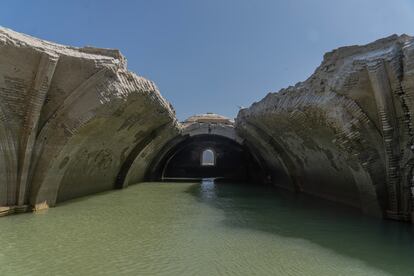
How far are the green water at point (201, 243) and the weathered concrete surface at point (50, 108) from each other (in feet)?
2.65

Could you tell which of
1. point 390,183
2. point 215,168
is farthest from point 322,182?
point 215,168

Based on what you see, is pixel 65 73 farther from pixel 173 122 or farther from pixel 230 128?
pixel 230 128

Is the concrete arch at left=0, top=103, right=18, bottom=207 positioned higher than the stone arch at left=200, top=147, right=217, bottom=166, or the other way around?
the stone arch at left=200, top=147, right=217, bottom=166

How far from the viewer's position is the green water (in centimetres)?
400

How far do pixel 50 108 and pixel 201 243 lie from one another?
470 centimetres

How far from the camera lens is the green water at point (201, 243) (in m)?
4.00

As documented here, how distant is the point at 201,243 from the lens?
513 centimetres

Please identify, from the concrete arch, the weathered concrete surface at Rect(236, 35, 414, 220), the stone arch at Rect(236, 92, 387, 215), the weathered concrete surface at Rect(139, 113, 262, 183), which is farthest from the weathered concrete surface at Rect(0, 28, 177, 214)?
the weathered concrete surface at Rect(139, 113, 262, 183)

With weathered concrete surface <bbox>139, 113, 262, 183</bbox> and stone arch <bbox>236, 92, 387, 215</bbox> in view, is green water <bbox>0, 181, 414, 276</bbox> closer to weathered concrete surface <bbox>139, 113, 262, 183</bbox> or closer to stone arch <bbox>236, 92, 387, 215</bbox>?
stone arch <bbox>236, 92, 387, 215</bbox>

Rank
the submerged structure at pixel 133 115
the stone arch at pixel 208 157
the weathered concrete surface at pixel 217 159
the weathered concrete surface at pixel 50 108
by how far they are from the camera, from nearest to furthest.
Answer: the submerged structure at pixel 133 115, the weathered concrete surface at pixel 50 108, the weathered concrete surface at pixel 217 159, the stone arch at pixel 208 157

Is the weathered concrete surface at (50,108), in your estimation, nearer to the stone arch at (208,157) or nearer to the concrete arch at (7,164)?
the concrete arch at (7,164)

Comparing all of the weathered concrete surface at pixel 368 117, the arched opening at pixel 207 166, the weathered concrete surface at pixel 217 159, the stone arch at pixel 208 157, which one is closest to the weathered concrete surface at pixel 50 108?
the weathered concrete surface at pixel 368 117

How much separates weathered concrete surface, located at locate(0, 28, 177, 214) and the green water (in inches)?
31.8

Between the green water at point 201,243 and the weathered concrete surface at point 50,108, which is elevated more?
the weathered concrete surface at point 50,108
